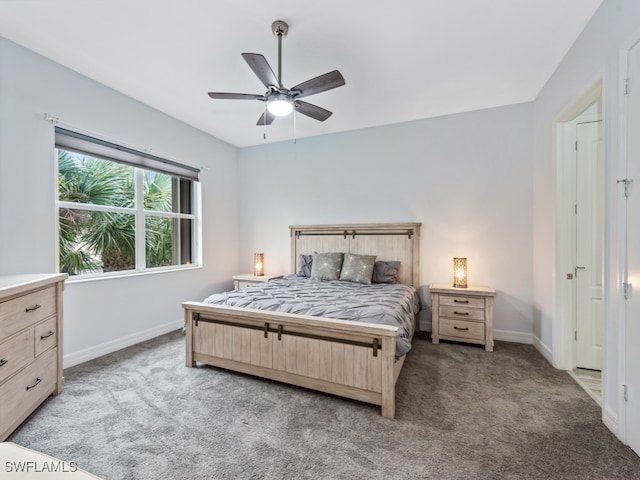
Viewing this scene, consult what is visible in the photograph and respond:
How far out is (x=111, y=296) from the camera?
309cm

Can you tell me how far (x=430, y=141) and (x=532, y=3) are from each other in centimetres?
187

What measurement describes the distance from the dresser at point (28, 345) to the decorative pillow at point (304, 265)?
2.58 metres

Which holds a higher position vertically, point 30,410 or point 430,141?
point 430,141

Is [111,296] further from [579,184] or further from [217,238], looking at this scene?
[579,184]

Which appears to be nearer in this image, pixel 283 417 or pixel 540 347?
pixel 283 417

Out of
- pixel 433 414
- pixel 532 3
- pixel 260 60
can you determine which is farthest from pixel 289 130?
pixel 433 414

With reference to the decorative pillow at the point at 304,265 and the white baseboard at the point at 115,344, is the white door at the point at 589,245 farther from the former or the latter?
the white baseboard at the point at 115,344

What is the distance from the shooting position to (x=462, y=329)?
10.6 feet

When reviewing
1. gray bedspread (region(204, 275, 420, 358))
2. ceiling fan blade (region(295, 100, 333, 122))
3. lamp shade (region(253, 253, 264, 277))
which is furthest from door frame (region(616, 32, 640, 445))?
lamp shade (region(253, 253, 264, 277))

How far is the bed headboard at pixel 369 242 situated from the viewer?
3795mm

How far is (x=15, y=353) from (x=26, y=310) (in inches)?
10.5

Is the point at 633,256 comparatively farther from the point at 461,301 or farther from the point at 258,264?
the point at 258,264

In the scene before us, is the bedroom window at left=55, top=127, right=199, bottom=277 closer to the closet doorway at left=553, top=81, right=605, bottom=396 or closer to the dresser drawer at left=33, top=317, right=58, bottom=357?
the dresser drawer at left=33, top=317, right=58, bottom=357

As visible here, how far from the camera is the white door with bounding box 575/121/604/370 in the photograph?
8.54 feet
